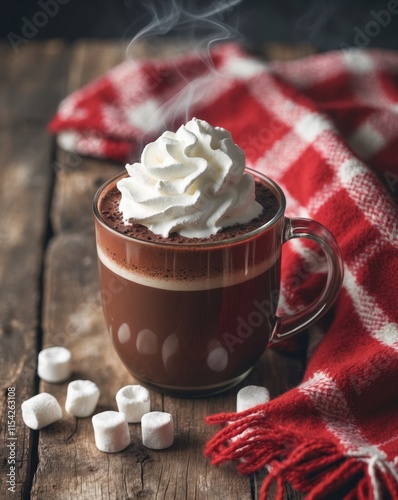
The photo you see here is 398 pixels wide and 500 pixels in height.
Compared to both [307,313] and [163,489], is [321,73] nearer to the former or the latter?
[307,313]

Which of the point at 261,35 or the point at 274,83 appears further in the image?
the point at 261,35

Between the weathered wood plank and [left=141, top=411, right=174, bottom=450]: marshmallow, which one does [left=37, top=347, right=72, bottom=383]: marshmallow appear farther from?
[left=141, top=411, right=174, bottom=450]: marshmallow

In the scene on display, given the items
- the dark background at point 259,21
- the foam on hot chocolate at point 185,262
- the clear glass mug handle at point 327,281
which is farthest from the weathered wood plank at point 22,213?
the dark background at point 259,21

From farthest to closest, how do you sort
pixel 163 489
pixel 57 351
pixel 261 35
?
pixel 261 35 < pixel 57 351 < pixel 163 489

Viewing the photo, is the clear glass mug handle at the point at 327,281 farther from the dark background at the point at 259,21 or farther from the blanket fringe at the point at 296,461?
the dark background at the point at 259,21

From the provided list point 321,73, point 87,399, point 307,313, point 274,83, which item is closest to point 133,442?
point 87,399

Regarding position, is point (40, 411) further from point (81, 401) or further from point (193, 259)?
point (193, 259)

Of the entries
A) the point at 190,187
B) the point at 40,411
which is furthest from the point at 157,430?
the point at 190,187
